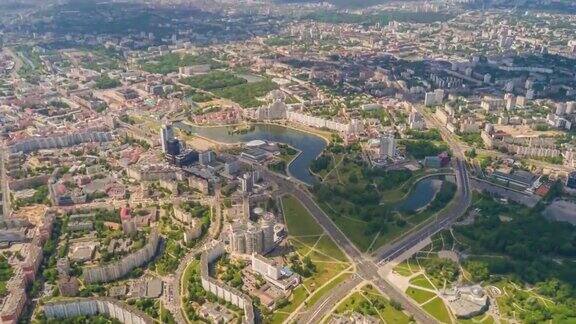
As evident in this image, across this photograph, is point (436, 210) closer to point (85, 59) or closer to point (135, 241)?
point (135, 241)

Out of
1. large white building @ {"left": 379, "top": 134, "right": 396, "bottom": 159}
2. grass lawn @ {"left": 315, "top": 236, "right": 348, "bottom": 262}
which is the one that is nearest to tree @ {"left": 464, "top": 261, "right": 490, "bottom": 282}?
grass lawn @ {"left": 315, "top": 236, "right": 348, "bottom": 262}

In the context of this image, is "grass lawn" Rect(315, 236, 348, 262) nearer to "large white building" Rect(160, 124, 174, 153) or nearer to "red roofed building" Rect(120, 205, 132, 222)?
"red roofed building" Rect(120, 205, 132, 222)

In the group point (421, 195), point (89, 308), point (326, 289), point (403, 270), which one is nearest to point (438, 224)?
point (421, 195)

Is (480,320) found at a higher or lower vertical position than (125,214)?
lower

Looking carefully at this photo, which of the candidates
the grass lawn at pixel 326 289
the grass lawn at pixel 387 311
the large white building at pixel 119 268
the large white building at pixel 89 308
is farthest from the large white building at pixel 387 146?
the large white building at pixel 89 308

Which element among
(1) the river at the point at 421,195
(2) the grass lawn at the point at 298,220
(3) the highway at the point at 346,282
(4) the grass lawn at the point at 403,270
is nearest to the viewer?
(3) the highway at the point at 346,282

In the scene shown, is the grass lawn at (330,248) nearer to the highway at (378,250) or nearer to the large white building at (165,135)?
the highway at (378,250)

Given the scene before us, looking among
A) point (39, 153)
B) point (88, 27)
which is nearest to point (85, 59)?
point (88, 27)

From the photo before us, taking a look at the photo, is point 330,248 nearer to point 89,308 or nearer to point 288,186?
point 288,186
